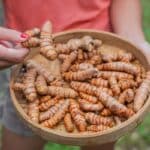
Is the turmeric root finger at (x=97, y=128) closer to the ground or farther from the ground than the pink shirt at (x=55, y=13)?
closer to the ground

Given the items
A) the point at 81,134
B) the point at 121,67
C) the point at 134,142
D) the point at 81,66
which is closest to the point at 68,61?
the point at 81,66

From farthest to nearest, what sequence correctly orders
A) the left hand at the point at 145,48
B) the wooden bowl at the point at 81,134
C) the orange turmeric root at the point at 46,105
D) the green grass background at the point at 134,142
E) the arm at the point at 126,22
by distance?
the green grass background at the point at 134,142 → the arm at the point at 126,22 → the left hand at the point at 145,48 → the orange turmeric root at the point at 46,105 → the wooden bowl at the point at 81,134

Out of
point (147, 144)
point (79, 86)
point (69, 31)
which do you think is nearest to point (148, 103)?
point (79, 86)

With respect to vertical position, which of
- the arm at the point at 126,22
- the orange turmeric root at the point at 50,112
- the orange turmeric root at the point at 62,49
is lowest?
the orange turmeric root at the point at 50,112

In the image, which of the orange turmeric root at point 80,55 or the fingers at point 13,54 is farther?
the orange turmeric root at point 80,55

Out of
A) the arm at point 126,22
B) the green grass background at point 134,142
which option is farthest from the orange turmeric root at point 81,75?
Answer: the green grass background at point 134,142

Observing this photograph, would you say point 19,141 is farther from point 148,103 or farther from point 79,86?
point 148,103

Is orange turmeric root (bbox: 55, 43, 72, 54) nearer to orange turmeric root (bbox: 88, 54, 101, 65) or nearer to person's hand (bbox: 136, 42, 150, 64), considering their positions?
orange turmeric root (bbox: 88, 54, 101, 65)

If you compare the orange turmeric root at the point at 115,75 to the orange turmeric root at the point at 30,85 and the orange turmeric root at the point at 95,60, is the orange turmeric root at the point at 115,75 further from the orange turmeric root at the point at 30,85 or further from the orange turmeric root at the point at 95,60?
the orange turmeric root at the point at 30,85
